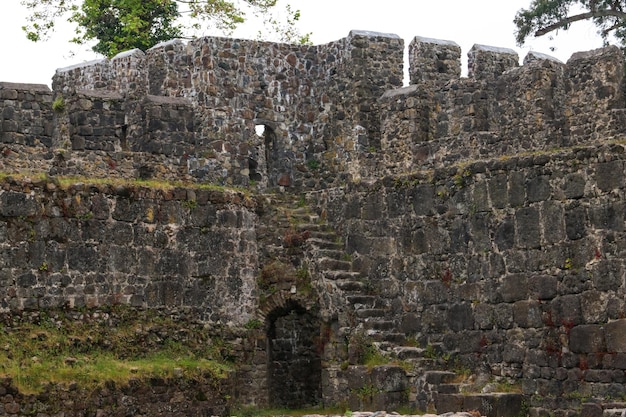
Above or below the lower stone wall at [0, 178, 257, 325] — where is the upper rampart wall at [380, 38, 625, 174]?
above

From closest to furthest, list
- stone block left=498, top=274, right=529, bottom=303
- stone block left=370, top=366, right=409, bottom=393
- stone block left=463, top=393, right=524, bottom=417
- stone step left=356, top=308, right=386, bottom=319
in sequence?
1. stone block left=463, top=393, right=524, bottom=417
2. stone block left=498, top=274, right=529, bottom=303
3. stone block left=370, top=366, right=409, bottom=393
4. stone step left=356, top=308, right=386, bottom=319

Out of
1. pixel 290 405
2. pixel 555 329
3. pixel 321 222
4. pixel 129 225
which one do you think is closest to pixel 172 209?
pixel 129 225

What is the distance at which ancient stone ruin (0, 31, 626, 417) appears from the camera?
28875 millimetres

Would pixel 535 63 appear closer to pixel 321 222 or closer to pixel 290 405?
pixel 321 222

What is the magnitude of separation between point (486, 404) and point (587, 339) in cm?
210

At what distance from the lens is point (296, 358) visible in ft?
122

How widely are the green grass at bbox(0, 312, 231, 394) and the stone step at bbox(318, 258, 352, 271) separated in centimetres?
266

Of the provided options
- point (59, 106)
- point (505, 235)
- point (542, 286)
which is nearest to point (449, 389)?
point (542, 286)

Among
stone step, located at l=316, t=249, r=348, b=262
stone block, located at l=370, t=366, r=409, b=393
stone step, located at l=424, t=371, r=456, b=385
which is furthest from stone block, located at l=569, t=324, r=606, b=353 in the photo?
stone step, located at l=316, t=249, r=348, b=262

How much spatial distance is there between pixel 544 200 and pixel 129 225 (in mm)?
8206

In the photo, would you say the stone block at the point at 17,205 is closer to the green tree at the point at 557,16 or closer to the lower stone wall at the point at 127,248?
the lower stone wall at the point at 127,248

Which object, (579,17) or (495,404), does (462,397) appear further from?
(579,17)

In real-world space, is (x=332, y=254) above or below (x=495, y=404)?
above

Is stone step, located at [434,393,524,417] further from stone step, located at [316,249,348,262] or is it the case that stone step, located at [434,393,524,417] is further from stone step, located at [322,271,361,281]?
stone step, located at [316,249,348,262]
